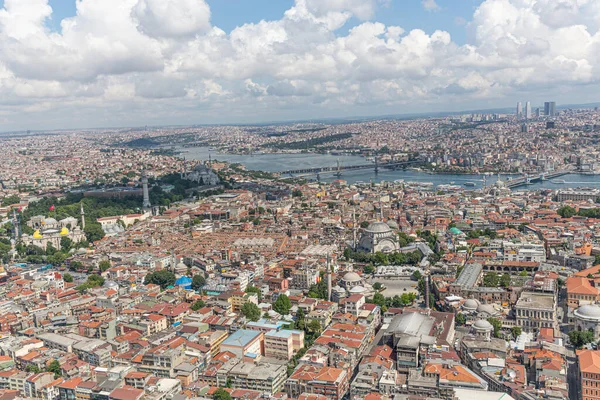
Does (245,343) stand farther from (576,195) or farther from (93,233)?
(576,195)

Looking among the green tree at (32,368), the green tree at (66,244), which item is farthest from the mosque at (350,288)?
the green tree at (66,244)

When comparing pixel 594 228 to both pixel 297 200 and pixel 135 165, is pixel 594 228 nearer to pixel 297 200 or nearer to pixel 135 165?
pixel 297 200

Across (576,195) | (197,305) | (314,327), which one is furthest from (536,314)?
(576,195)

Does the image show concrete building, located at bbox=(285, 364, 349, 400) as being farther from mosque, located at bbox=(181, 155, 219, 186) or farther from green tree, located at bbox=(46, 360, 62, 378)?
mosque, located at bbox=(181, 155, 219, 186)

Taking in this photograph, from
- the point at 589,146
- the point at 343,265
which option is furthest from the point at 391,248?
the point at 589,146

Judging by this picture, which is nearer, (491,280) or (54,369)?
(54,369)

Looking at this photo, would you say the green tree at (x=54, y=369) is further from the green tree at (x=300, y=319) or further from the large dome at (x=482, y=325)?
the large dome at (x=482, y=325)
